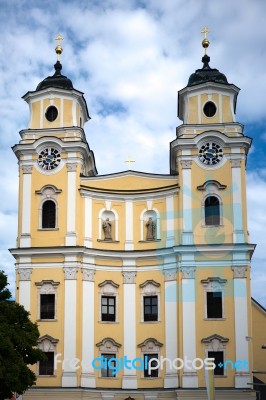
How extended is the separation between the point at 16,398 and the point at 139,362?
733 centimetres

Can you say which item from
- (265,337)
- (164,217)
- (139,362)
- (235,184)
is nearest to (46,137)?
(164,217)

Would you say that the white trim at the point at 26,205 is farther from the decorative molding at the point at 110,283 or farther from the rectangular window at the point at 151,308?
the rectangular window at the point at 151,308

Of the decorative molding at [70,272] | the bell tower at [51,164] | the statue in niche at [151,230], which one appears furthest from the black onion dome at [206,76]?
the decorative molding at [70,272]

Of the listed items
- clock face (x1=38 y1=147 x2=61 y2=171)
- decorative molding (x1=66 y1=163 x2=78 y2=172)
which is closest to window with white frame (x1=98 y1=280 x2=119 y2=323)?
decorative molding (x1=66 y1=163 x2=78 y2=172)

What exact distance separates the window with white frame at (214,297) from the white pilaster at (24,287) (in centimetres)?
1025

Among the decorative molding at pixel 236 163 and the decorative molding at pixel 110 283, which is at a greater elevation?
the decorative molding at pixel 236 163

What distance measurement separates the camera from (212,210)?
1772 inches

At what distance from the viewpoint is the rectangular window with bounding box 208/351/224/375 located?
42562 mm

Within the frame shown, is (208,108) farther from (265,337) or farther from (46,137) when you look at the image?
(265,337)

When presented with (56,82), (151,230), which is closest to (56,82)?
(56,82)

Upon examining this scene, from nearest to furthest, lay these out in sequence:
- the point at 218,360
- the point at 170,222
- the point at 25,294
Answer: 1. the point at 218,360
2. the point at 25,294
3. the point at 170,222

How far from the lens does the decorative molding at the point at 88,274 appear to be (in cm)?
4500

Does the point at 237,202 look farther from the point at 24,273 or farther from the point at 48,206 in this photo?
the point at 24,273

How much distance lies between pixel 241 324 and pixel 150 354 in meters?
5.62
